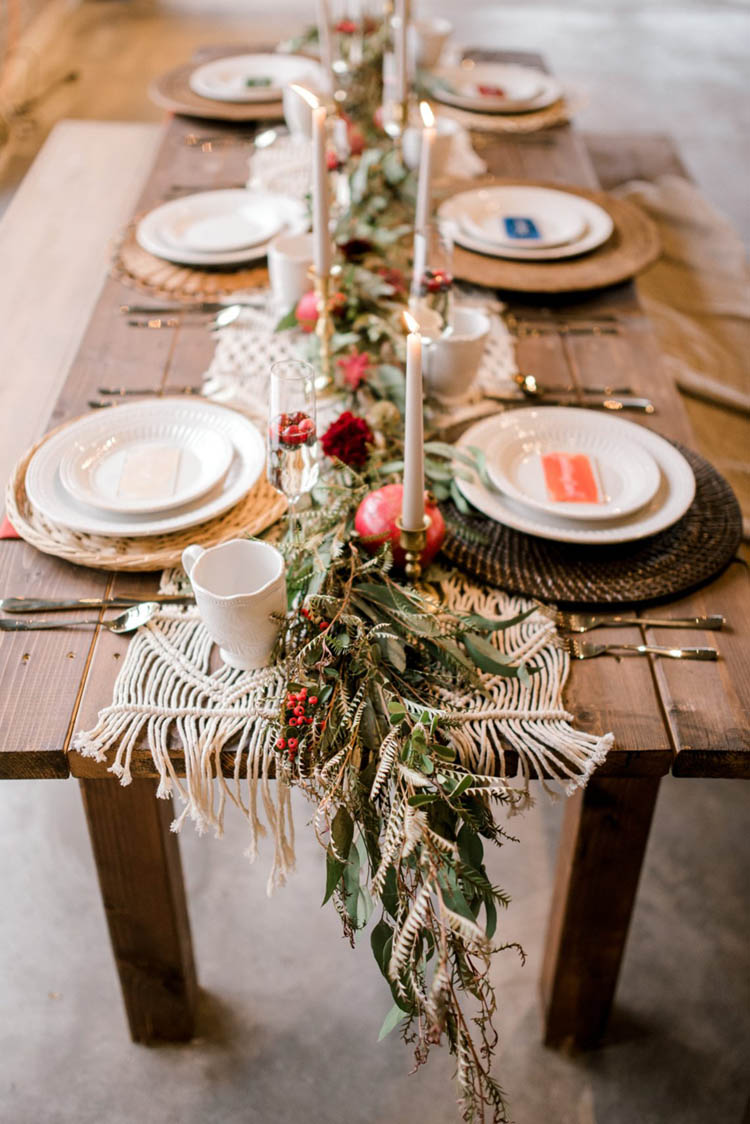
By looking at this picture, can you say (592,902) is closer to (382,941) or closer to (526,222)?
(382,941)

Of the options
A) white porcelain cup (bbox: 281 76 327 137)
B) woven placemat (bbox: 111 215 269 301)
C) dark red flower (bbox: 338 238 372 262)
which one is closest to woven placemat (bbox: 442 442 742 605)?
dark red flower (bbox: 338 238 372 262)

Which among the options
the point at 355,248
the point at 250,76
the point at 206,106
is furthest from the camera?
the point at 250,76

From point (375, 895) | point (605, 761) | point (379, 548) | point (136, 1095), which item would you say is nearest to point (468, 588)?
point (379, 548)

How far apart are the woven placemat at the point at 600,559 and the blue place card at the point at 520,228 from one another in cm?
79

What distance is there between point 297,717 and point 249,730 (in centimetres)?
8

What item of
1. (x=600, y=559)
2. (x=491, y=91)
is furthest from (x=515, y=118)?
(x=600, y=559)

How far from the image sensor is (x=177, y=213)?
188cm

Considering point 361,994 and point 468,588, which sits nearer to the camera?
point 468,588

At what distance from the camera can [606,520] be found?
117 centimetres

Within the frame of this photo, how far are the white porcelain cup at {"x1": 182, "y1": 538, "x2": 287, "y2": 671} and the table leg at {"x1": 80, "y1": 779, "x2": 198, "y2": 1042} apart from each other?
289 millimetres

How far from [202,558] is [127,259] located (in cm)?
97

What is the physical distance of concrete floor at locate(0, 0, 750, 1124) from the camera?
1.44 meters

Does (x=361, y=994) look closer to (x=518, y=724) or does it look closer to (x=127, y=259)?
(x=518, y=724)

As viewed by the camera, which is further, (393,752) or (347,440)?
(347,440)
